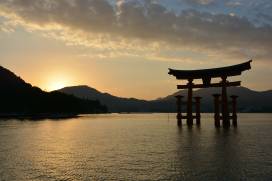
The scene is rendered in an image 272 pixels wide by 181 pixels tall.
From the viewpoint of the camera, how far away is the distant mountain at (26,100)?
385ft

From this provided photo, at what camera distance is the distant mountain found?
117250 mm

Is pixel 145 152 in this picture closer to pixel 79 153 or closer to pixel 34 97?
pixel 79 153

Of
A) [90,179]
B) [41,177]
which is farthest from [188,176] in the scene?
[41,177]

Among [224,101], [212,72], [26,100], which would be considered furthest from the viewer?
[26,100]

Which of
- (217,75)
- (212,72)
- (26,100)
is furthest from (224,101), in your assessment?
(26,100)

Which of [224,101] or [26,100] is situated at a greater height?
[26,100]

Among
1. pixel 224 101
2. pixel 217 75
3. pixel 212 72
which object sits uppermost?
pixel 212 72

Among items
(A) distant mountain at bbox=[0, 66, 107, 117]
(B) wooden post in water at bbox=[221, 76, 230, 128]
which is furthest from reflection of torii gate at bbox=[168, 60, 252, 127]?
(A) distant mountain at bbox=[0, 66, 107, 117]

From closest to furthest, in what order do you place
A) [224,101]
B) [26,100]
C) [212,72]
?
[224,101]
[212,72]
[26,100]

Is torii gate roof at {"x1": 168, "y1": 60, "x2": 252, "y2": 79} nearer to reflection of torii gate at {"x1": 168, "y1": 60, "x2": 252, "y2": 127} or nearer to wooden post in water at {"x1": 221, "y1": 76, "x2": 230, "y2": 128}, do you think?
reflection of torii gate at {"x1": 168, "y1": 60, "x2": 252, "y2": 127}

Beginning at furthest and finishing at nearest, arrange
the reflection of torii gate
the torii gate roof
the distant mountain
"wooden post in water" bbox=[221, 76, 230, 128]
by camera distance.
Result: the distant mountain < "wooden post in water" bbox=[221, 76, 230, 128] < the reflection of torii gate < the torii gate roof

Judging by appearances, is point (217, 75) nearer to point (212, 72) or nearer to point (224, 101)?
point (212, 72)

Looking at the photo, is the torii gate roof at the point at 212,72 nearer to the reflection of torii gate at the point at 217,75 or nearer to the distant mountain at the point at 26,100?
the reflection of torii gate at the point at 217,75

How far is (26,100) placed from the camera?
121188mm
